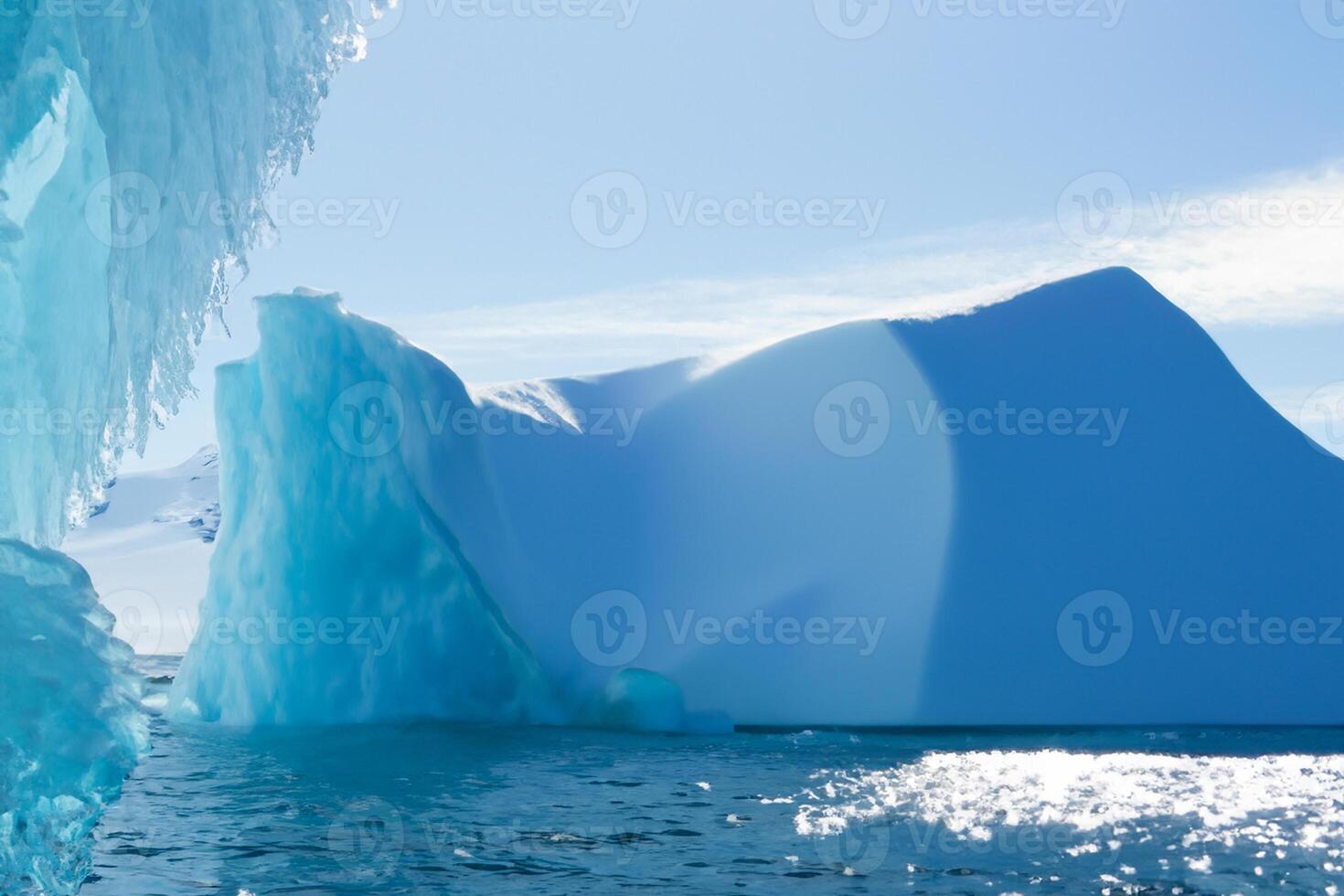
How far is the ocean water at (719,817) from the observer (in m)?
7.27

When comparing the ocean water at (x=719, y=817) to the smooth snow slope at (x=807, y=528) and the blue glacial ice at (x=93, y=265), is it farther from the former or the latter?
the blue glacial ice at (x=93, y=265)

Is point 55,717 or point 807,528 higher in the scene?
point 807,528

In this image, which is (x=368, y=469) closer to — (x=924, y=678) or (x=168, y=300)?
(x=168, y=300)

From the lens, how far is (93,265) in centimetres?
734

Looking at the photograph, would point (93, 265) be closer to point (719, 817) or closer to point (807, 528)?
point (719, 817)

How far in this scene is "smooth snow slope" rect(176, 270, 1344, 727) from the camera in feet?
49.8

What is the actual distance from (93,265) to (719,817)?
6393 mm

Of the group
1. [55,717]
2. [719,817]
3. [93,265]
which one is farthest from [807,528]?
[55,717]

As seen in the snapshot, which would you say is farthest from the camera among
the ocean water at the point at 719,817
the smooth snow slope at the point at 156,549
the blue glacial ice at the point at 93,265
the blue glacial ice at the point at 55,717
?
the smooth snow slope at the point at 156,549

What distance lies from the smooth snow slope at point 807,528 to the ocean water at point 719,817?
2.08m

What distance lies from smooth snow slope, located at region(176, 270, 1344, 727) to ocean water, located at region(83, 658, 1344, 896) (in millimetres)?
2084

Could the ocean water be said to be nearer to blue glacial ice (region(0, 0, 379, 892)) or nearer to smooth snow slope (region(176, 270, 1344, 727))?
smooth snow slope (region(176, 270, 1344, 727))

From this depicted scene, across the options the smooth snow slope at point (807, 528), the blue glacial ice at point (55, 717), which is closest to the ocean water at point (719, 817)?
the smooth snow slope at point (807, 528)

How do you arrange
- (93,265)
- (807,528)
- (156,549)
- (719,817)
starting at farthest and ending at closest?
(156,549) → (807,528) → (719,817) → (93,265)
